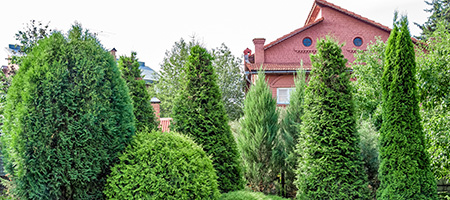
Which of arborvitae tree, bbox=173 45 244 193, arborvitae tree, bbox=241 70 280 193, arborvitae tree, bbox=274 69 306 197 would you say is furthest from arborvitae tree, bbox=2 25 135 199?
arborvitae tree, bbox=274 69 306 197

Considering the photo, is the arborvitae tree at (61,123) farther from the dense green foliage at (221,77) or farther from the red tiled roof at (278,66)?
the dense green foliage at (221,77)

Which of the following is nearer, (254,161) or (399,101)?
(399,101)

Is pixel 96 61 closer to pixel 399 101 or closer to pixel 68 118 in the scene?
pixel 68 118

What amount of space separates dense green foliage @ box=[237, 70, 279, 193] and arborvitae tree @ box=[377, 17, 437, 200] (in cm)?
243

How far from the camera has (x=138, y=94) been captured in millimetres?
7621

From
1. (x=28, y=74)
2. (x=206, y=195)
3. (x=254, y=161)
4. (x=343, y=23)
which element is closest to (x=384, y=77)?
(x=254, y=161)

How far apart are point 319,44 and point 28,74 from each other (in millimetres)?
5077

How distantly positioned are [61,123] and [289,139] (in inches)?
192

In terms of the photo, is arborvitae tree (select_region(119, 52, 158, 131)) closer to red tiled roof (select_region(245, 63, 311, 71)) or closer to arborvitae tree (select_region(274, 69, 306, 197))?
arborvitae tree (select_region(274, 69, 306, 197))

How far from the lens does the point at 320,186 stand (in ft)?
18.0

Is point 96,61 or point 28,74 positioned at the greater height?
point 96,61

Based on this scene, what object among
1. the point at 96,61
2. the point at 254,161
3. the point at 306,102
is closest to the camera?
the point at 96,61

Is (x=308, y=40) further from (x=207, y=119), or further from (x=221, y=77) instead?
(x=207, y=119)

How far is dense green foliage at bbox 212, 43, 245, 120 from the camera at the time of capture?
22.4 m
